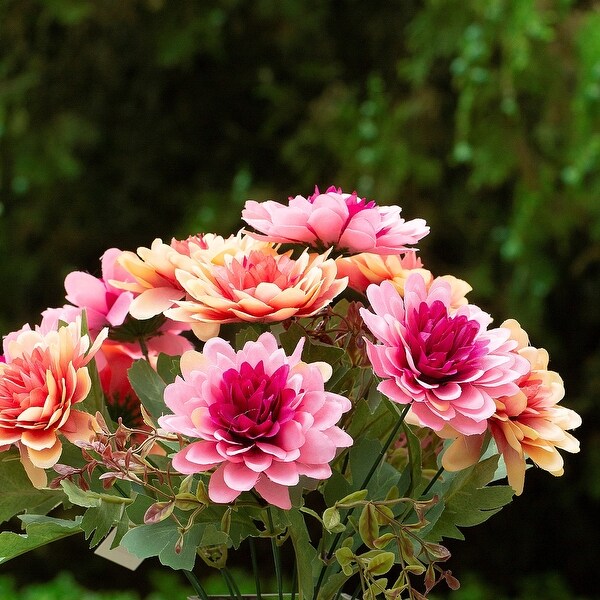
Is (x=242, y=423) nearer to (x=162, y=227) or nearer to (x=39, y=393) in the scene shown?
(x=39, y=393)

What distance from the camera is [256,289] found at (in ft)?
1.77

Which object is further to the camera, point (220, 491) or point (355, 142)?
point (355, 142)

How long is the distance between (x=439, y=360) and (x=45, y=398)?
221mm

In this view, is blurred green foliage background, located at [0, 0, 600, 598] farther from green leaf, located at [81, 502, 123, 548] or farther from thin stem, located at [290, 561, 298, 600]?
green leaf, located at [81, 502, 123, 548]

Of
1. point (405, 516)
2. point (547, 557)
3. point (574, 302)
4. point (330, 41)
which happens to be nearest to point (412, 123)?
point (330, 41)

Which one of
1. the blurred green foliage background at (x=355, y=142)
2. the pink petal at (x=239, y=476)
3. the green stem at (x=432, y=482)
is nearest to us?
the pink petal at (x=239, y=476)

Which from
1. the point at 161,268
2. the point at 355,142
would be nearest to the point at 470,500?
the point at 161,268

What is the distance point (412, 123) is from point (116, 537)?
81.3 inches

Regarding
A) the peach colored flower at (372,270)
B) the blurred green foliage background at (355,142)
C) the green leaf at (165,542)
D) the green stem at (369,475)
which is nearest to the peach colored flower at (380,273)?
the peach colored flower at (372,270)

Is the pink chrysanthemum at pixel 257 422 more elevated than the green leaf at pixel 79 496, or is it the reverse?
the pink chrysanthemum at pixel 257 422

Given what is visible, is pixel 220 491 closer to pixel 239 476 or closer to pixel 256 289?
pixel 239 476

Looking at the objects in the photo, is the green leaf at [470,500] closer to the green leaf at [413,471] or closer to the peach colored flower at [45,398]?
the green leaf at [413,471]

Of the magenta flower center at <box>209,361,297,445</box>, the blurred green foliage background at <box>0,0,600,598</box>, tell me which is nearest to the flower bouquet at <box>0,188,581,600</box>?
the magenta flower center at <box>209,361,297,445</box>

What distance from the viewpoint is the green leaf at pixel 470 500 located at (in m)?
0.54
